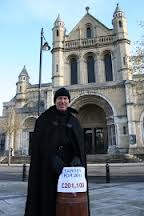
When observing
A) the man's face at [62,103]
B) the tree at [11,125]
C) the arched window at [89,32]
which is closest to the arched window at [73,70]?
the arched window at [89,32]

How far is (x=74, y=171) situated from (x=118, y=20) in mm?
38418

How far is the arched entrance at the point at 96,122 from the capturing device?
33.3 meters

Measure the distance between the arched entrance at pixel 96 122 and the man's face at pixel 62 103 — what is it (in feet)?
97.7

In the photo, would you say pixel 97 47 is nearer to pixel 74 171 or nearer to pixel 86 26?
pixel 86 26

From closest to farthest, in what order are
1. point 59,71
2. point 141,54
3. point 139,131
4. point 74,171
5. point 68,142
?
1. point 74,171
2. point 68,142
3. point 141,54
4. point 139,131
5. point 59,71

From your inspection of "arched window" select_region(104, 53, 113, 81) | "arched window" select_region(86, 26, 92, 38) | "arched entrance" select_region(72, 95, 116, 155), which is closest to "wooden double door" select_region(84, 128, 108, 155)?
"arched entrance" select_region(72, 95, 116, 155)

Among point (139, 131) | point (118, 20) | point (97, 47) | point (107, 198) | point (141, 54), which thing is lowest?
point (107, 198)

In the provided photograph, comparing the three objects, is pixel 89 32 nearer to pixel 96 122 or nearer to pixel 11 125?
pixel 96 122

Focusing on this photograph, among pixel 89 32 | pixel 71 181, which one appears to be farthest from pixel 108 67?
pixel 71 181

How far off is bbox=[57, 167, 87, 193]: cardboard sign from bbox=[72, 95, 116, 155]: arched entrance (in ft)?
99.3

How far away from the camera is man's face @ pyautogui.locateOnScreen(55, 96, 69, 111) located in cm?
334

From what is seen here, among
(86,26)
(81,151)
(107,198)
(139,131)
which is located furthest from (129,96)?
(81,151)

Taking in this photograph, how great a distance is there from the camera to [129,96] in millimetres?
32250

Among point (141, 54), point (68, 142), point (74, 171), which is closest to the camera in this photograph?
point (74, 171)
